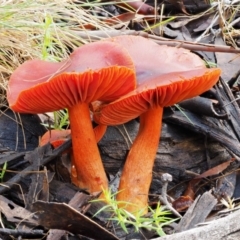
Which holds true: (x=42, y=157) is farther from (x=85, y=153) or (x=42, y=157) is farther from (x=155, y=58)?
(x=155, y=58)

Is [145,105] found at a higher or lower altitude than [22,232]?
higher

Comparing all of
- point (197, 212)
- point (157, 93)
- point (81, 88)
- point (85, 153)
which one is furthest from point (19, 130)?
point (197, 212)

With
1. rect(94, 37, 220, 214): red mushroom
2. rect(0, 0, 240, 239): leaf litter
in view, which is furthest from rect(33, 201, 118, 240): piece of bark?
rect(94, 37, 220, 214): red mushroom

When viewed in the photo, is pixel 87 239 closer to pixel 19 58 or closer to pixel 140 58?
pixel 140 58

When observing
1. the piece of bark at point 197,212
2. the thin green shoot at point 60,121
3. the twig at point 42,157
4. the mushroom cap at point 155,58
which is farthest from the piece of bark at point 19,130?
the piece of bark at point 197,212

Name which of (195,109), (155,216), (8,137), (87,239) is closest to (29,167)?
(8,137)

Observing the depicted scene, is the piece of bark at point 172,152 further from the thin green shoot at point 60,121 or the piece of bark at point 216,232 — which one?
the piece of bark at point 216,232

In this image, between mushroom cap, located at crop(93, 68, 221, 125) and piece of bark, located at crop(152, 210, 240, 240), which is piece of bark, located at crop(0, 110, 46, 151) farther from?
piece of bark, located at crop(152, 210, 240, 240)

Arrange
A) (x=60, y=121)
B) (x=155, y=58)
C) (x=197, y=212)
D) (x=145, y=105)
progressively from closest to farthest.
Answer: (x=197, y=212) → (x=145, y=105) → (x=155, y=58) → (x=60, y=121)
